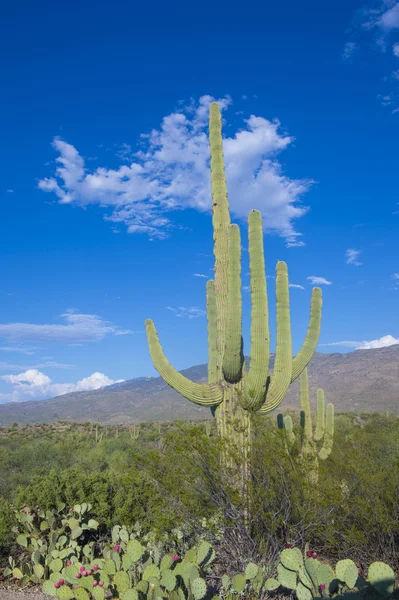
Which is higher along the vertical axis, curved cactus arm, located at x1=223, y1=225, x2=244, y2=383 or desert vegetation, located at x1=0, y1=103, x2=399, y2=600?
curved cactus arm, located at x1=223, y1=225, x2=244, y2=383

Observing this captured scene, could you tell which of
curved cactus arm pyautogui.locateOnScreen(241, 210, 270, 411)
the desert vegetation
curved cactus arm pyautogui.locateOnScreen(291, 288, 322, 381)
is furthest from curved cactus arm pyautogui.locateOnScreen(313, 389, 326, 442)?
A: curved cactus arm pyautogui.locateOnScreen(241, 210, 270, 411)

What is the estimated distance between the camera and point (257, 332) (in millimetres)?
8695

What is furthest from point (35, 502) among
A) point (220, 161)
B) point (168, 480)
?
point (220, 161)

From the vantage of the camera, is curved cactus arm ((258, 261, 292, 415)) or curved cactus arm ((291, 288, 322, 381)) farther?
curved cactus arm ((291, 288, 322, 381))

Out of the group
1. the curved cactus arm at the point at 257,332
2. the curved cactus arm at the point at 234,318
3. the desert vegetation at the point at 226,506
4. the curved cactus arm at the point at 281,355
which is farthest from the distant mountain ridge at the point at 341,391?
the curved cactus arm at the point at 234,318

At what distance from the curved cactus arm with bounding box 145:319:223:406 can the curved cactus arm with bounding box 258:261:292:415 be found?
95 cm

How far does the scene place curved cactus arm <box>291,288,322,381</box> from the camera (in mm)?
10188

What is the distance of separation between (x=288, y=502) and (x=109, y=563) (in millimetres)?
2740

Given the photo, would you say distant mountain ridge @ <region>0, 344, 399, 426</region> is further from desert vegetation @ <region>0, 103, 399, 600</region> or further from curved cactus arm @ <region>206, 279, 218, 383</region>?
desert vegetation @ <region>0, 103, 399, 600</region>

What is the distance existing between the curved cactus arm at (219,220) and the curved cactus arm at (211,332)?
0.85ft

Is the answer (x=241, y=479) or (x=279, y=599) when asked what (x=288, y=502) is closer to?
(x=241, y=479)

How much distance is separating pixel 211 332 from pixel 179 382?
1255mm

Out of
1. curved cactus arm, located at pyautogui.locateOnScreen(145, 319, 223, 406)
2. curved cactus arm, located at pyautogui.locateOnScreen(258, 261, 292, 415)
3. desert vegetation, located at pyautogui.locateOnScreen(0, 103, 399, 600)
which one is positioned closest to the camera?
desert vegetation, located at pyautogui.locateOnScreen(0, 103, 399, 600)

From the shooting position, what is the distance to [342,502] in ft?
25.2
